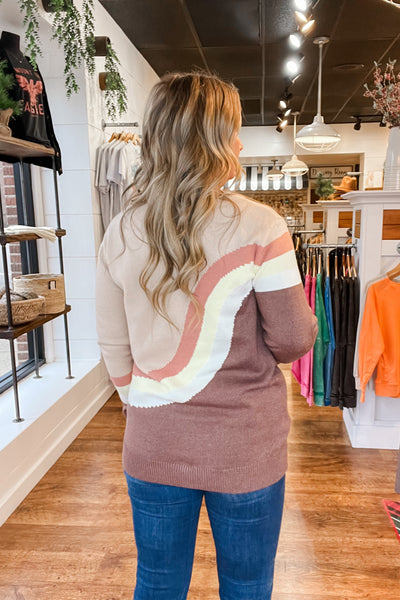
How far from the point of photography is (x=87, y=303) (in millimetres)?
3709

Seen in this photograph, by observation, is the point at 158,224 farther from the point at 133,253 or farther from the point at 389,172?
the point at 389,172

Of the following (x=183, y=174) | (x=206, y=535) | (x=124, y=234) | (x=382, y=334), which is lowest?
(x=206, y=535)

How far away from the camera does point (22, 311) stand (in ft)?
8.21

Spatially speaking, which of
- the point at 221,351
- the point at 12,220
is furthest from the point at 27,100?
the point at 221,351

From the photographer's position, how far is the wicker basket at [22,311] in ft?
7.99

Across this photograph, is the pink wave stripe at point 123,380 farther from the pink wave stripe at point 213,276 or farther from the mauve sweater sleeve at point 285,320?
the mauve sweater sleeve at point 285,320

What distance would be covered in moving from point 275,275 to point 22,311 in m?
1.86

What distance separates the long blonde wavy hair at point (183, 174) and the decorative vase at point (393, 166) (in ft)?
6.77

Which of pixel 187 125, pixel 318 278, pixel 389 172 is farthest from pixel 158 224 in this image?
pixel 389 172

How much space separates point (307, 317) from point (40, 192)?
3.00 meters

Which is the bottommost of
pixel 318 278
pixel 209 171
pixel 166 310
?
pixel 318 278

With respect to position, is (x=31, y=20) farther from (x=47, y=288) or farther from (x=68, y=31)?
(x=47, y=288)

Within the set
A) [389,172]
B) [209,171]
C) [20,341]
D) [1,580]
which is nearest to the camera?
[209,171]

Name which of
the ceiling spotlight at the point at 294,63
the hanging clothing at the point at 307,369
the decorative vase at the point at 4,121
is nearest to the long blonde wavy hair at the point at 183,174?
the decorative vase at the point at 4,121
